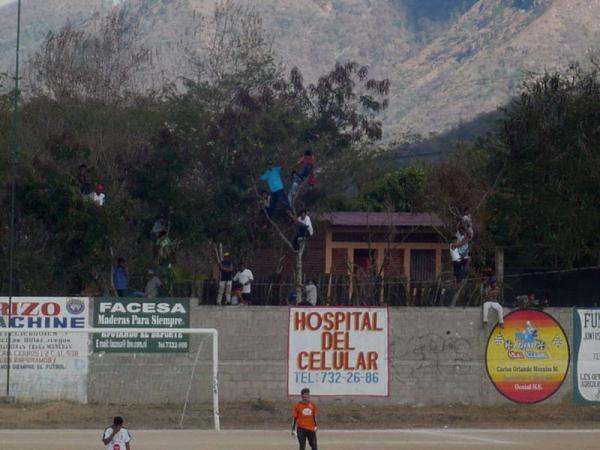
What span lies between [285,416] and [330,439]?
12.3ft

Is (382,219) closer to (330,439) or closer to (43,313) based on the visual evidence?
(43,313)

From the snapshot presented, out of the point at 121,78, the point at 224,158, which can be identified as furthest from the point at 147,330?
the point at 121,78

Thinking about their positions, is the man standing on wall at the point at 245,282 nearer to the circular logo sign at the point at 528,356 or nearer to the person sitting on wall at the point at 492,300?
the person sitting on wall at the point at 492,300

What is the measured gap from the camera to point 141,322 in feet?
91.5

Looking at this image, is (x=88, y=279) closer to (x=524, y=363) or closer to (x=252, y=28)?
(x=524, y=363)

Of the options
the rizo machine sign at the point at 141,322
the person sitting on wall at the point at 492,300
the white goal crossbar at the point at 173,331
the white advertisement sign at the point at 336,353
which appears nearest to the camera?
the white goal crossbar at the point at 173,331

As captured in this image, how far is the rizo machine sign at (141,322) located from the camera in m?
27.8

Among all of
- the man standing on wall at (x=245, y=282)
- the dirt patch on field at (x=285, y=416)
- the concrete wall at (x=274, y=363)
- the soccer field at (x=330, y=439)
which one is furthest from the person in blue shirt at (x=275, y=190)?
the soccer field at (x=330, y=439)

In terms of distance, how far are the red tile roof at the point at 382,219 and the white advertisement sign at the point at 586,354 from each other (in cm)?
1080

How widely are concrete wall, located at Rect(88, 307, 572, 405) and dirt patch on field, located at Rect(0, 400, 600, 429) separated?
0.27 m

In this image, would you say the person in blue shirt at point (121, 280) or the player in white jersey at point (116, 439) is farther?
the person in blue shirt at point (121, 280)

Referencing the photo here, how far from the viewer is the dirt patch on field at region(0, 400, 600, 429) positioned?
2652 cm

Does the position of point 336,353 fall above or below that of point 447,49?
below

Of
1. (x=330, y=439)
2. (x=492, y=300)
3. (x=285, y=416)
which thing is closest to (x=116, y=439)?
(x=330, y=439)
